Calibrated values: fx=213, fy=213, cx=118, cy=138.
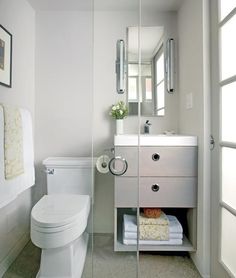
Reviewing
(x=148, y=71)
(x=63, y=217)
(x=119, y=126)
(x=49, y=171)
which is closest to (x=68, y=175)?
(x=49, y=171)

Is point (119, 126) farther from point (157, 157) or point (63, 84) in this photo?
point (63, 84)

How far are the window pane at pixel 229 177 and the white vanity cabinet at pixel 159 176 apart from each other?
10.5 inches

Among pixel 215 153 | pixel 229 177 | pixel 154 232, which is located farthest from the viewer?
pixel 154 232

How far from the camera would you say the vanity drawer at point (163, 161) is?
149 cm

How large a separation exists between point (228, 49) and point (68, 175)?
1382 mm

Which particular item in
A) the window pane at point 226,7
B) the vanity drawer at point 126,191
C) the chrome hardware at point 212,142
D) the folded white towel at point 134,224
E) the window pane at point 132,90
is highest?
the window pane at point 226,7

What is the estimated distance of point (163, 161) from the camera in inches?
59.1

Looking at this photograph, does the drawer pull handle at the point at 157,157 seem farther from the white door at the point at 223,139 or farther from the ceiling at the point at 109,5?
the ceiling at the point at 109,5

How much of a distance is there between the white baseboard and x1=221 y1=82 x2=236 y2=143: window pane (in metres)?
1.48

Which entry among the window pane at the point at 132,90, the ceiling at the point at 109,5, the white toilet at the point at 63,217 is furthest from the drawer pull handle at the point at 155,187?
the ceiling at the point at 109,5

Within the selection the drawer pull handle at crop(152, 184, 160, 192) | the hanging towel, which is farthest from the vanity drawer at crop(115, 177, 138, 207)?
the hanging towel

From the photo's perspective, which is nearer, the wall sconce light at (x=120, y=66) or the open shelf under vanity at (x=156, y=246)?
the open shelf under vanity at (x=156, y=246)

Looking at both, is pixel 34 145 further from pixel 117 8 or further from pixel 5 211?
pixel 117 8

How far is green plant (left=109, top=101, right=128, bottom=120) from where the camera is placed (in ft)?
5.92
